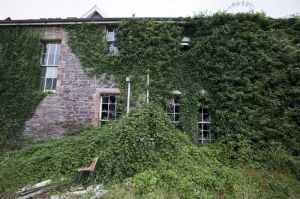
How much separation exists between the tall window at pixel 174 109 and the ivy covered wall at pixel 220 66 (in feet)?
0.99

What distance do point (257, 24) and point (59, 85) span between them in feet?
29.4

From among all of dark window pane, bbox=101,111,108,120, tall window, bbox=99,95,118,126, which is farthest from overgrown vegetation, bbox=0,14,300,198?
dark window pane, bbox=101,111,108,120

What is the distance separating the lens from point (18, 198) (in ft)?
27.1

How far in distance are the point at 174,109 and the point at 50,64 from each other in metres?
5.95

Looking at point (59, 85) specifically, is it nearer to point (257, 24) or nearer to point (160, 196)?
point (160, 196)

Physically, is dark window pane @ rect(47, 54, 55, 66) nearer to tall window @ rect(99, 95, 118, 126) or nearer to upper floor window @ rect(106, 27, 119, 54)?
upper floor window @ rect(106, 27, 119, 54)

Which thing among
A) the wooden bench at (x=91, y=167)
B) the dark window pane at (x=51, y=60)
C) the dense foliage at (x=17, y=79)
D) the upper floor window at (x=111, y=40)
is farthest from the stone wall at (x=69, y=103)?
the wooden bench at (x=91, y=167)

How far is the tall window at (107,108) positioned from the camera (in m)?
Result: 12.7

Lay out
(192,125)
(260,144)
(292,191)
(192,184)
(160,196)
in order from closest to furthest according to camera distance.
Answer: (160,196), (192,184), (292,191), (260,144), (192,125)

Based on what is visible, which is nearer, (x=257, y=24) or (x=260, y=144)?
(x=260, y=144)

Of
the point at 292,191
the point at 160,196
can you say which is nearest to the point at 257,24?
the point at 292,191

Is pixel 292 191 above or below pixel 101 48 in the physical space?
below

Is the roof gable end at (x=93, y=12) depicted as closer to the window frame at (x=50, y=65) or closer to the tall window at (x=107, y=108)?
the window frame at (x=50, y=65)

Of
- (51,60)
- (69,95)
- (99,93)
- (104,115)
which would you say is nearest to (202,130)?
(104,115)
